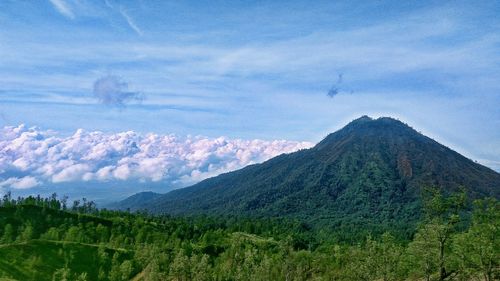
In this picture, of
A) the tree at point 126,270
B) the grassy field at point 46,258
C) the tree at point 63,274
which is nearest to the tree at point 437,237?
the tree at point 63,274

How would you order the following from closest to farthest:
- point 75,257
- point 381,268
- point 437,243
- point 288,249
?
1. point 437,243
2. point 381,268
3. point 288,249
4. point 75,257

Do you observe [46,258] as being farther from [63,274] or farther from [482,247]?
[482,247]

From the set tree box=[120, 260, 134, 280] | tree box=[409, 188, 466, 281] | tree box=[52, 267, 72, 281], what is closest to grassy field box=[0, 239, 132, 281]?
tree box=[52, 267, 72, 281]

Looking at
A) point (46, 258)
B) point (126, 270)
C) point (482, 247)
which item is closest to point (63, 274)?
point (126, 270)

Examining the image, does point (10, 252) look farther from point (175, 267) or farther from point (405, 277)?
point (405, 277)

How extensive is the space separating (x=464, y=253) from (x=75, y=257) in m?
145

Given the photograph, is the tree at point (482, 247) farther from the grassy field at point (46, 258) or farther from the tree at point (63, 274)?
the grassy field at point (46, 258)

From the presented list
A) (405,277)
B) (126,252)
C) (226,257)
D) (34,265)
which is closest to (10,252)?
(34,265)

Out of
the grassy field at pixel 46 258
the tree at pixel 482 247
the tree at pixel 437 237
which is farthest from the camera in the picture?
the grassy field at pixel 46 258

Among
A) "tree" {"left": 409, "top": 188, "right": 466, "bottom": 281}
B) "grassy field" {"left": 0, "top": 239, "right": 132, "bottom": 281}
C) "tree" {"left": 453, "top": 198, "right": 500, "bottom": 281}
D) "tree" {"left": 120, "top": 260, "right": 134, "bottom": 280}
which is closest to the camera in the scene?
"tree" {"left": 453, "top": 198, "right": 500, "bottom": 281}

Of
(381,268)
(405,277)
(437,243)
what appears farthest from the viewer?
(405,277)

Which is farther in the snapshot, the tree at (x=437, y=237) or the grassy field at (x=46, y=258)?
the grassy field at (x=46, y=258)

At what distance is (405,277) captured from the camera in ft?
330

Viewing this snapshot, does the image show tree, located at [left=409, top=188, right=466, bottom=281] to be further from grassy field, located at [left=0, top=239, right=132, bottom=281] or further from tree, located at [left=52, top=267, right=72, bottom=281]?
grassy field, located at [left=0, top=239, right=132, bottom=281]
